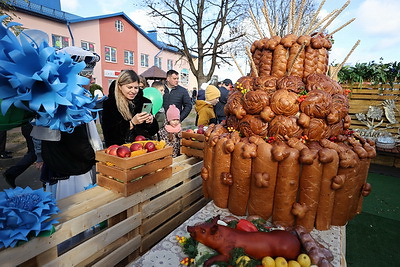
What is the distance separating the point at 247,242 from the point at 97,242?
1.06 m

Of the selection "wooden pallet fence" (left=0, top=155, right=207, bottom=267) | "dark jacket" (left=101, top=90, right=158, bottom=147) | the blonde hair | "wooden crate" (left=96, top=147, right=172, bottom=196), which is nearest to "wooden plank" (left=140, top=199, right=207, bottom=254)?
"wooden pallet fence" (left=0, top=155, right=207, bottom=267)

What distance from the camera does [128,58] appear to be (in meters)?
20.5

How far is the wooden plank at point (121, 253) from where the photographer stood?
1.80 metres

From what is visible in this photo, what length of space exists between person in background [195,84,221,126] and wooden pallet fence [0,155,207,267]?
7.86ft

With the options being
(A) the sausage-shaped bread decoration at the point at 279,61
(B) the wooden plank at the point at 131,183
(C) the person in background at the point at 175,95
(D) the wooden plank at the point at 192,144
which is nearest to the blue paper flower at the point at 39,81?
(B) the wooden plank at the point at 131,183

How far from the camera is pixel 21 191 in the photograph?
1.35m

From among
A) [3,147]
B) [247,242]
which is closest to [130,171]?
[247,242]

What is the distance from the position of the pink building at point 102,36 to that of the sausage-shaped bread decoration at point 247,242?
1447cm

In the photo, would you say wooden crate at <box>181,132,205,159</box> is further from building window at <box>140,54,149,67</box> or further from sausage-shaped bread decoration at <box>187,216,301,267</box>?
building window at <box>140,54,149,67</box>

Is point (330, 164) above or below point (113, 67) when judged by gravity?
below

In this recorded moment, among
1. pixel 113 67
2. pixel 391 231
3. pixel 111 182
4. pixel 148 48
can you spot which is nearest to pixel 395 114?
pixel 391 231

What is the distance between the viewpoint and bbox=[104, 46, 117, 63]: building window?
719 inches

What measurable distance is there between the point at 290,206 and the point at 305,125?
65 centimetres

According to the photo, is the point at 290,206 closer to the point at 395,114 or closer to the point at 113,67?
the point at 395,114
